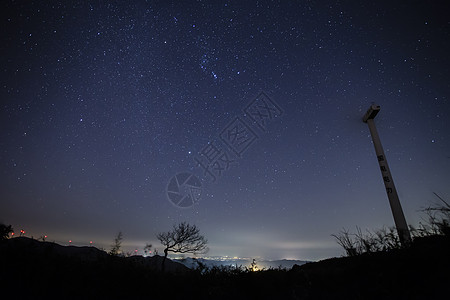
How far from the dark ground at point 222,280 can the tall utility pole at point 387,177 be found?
1395 cm

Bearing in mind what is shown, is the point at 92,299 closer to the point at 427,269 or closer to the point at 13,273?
the point at 13,273

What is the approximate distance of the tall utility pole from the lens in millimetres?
17781

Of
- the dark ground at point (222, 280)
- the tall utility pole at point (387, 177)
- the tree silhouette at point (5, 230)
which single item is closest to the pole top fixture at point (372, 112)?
the tall utility pole at point (387, 177)

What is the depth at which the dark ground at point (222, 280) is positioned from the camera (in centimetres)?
456

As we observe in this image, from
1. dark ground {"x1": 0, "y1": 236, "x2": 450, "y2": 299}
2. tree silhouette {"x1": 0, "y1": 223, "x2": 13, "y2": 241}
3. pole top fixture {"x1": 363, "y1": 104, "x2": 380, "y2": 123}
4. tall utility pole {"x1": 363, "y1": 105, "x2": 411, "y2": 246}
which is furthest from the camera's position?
tree silhouette {"x1": 0, "y1": 223, "x2": 13, "y2": 241}

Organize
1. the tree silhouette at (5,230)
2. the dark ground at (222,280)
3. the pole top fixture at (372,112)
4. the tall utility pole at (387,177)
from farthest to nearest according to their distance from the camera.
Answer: the tree silhouette at (5,230) < the pole top fixture at (372,112) < the tall utility pole at (387,177) < the dark ground at (222,280)

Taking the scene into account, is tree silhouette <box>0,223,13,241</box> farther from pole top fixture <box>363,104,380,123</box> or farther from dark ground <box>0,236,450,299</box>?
pole top fixture <box>363,104,380,123</box>

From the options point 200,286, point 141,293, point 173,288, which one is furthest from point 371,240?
point 141,293

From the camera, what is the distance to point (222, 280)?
689 cm

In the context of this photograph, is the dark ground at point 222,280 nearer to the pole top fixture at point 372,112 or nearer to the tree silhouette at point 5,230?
the pole top fixture at point 372,112

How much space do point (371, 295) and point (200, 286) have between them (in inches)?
189

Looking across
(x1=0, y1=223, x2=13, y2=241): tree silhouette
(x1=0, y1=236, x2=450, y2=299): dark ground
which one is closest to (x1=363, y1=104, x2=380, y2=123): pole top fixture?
(x1=0, y1=236, x2=450, y2=299): dark ground

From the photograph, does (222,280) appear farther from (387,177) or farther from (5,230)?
(5,230)

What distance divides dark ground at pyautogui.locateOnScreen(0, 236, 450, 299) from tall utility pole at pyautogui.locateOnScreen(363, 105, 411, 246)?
45.8 feet
